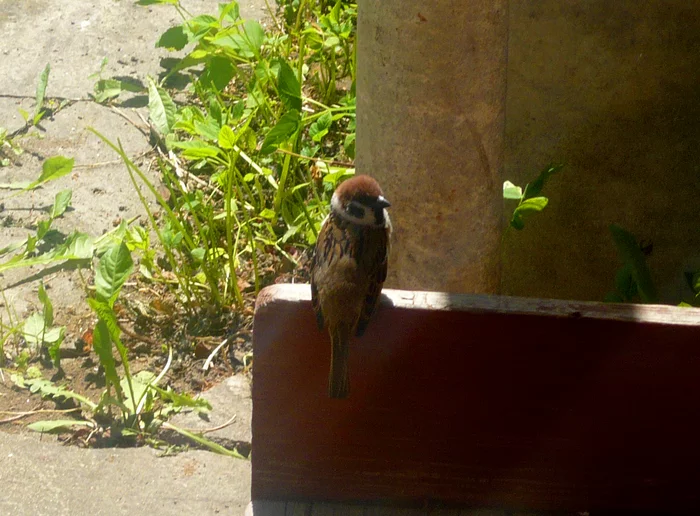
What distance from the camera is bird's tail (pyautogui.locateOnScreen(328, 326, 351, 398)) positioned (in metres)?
2.33

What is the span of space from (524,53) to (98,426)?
7.39 feet

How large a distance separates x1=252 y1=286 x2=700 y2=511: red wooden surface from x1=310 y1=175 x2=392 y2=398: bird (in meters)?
0.04

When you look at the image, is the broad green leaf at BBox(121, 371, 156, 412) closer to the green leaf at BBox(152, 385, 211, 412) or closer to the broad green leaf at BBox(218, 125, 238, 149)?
the green leaf at BBox(152, 385, 211, 412)

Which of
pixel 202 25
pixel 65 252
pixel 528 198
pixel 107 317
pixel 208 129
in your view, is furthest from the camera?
pixel 202 25

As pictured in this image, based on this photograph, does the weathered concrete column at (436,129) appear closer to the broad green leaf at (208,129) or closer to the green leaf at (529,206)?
the green leaf at (529,206)

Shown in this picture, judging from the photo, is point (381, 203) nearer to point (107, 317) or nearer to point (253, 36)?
point (107, 317)

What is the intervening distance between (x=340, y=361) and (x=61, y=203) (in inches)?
98.0

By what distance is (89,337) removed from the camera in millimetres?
4000

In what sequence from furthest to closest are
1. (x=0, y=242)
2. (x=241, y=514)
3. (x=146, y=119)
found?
1. (x=146, y=119)
2. (x=0, y=242)
3. (x=241, y=514)

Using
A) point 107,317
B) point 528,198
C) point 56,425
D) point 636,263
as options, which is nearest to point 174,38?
point 107,317

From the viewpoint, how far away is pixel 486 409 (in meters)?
2.45

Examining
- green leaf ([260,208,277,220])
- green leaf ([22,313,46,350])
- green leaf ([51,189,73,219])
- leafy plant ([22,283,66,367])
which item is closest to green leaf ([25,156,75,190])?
green leaf ([51,189,73,219])

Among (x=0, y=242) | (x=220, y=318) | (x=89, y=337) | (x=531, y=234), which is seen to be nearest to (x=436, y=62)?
(x=531, y=234)

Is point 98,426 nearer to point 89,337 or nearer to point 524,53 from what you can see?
point 89,337
